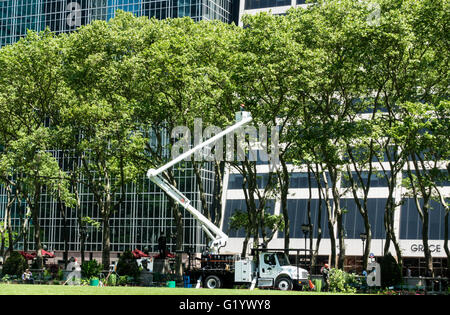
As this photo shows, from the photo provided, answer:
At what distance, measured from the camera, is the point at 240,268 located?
35406mm

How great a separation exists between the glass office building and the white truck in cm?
4880

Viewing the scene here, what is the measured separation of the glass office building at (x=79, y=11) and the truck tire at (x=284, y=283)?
5220 cm

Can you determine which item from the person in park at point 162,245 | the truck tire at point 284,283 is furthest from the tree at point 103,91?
the truck tire at point 284,283

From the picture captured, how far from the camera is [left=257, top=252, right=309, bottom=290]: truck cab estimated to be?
35438mm

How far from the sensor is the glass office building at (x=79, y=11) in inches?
3312

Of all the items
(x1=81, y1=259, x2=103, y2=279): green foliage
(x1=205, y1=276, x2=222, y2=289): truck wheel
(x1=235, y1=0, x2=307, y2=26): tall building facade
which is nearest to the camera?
(x1=205, y1=276, x2=222, y2=289): truck wheel

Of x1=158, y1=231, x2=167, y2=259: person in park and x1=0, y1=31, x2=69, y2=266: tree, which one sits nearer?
x1=158, y1=231, x2=167, y2=259: person in park

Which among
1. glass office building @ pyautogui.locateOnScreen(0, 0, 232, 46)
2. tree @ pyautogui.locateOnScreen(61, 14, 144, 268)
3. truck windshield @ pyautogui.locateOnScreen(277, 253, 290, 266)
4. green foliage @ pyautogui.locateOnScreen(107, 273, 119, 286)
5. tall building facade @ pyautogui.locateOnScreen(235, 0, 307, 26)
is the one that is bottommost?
green foliage @ pyautogui.locateOnScreen(107, 273, 119, 286)

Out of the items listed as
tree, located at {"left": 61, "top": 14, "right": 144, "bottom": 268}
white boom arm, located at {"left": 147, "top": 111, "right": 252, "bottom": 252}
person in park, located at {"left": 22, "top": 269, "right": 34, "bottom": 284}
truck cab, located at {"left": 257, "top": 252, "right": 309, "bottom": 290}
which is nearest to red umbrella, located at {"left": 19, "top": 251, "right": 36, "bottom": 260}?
person in park, located at {"left": 22, "top": 269, "right": 34, "bottom": 284}

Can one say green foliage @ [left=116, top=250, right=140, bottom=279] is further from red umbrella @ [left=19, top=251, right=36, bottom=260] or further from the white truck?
red umbrella @ [left=19, top=251, right=36, bottom=260]

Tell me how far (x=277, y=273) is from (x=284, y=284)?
0.86 m

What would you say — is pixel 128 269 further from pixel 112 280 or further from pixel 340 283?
pixel 340 283

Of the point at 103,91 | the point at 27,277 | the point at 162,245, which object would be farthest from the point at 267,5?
the point at 27,277
